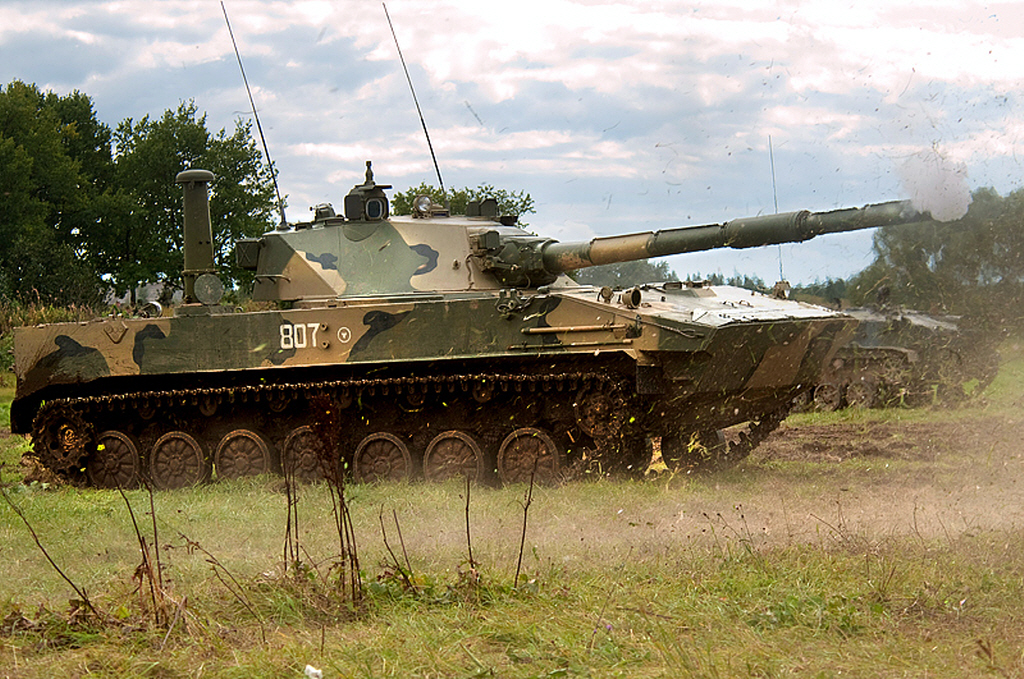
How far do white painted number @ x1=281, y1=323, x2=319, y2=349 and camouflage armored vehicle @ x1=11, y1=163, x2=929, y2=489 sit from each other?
0.04 ft

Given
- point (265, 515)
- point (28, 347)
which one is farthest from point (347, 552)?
point (28, 347)

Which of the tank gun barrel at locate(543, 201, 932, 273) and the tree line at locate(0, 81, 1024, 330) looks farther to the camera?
the tree line at locate(0, 81, 1024, 330)

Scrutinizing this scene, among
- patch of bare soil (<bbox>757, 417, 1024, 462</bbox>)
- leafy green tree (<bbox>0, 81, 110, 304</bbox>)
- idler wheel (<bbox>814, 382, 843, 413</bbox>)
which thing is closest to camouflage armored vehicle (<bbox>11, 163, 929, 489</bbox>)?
patch of bare soil (<bbox>757, 417, 1024, 462</bbox>)

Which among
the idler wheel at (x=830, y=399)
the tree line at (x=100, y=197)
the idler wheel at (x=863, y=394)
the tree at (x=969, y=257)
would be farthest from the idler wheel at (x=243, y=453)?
the tree line at (x=100, y=197)

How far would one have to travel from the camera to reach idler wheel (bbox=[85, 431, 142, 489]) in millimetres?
11641

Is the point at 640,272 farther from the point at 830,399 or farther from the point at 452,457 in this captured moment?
the point at 830,399

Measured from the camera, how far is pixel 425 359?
395 inches

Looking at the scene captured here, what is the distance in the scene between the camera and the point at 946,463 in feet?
36.0

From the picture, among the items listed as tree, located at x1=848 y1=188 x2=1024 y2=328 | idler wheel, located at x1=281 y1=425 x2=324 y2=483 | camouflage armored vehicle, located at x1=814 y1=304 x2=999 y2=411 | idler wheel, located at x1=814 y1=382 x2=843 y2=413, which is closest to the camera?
tree, located at x1=848 y1=188 x2=1024 y2=328

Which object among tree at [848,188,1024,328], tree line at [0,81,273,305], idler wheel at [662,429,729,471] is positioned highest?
tree line at [0,81,273,305]

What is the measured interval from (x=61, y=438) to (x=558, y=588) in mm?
7681

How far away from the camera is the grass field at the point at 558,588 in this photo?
476 centimetres

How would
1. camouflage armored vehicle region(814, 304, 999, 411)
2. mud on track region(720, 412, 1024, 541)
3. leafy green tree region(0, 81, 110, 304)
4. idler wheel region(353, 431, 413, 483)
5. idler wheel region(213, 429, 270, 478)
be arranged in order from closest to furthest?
mud on track region(720, 412, 1024, 541), idler wheel region(353, 431, 413, 483), idler wheel region(213, 429, 270, 478), camouflage armored vehicle region(814, 304, 999, 411), leafy green tree region(0, 81, 110, 304)

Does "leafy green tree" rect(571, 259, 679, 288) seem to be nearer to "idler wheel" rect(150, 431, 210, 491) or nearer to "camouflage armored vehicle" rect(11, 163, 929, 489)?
"camouflage armored vehicle" rect(11, 163, 929, 489)
